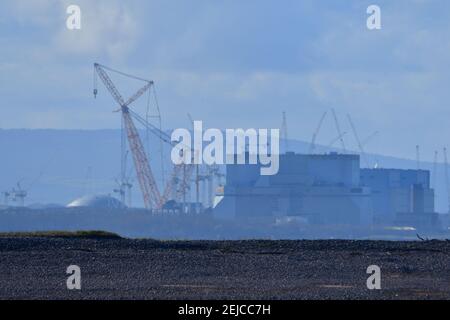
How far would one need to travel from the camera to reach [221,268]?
30.3 metres

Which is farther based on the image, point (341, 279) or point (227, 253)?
point (227, 253)

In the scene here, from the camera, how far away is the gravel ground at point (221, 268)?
987 inches

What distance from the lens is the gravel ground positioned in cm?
2508

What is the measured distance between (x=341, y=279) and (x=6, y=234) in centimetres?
1500

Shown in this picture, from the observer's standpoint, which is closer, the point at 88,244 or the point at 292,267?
the point at 292,267

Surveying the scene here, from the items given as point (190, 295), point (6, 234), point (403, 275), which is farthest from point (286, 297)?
point (6, 234)

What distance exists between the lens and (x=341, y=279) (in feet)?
92.7

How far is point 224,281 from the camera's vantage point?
27547mm

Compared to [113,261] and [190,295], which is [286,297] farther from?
[113,261]
